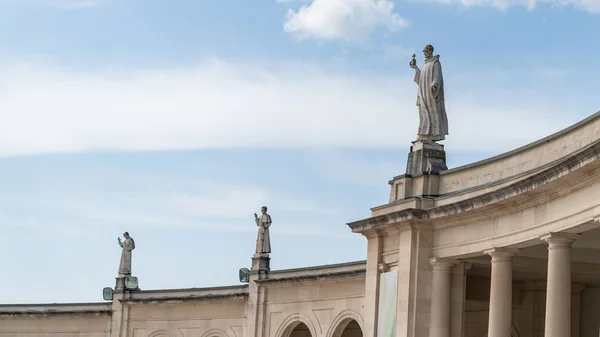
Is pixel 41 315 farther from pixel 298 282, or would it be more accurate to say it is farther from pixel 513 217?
pixel 513 217

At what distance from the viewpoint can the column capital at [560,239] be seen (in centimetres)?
3884

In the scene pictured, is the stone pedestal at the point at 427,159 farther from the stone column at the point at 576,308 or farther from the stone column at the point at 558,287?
the stone column at the point at 558,287

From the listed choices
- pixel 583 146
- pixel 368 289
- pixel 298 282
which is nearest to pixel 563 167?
pixel 583 146

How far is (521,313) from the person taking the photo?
52.8 m

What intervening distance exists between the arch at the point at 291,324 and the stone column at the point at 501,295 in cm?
1825

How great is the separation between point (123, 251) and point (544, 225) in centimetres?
3993

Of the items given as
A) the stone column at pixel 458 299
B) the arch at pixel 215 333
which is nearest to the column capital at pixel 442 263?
the stone column at pixel 458 299

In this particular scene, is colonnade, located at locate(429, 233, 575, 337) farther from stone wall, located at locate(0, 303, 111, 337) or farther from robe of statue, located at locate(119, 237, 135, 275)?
stone wall, located at locate(0, 303, 111, 337)

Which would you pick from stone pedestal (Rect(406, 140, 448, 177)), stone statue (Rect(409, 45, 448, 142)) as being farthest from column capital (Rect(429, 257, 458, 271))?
stone statue (Rect(409, 45, 448, 142))

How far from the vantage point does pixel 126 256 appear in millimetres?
75250

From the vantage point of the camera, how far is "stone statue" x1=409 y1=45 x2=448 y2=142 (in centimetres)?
4728

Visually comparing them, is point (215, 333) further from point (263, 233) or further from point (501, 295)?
point (501, 295)

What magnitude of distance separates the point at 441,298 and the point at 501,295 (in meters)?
3.75

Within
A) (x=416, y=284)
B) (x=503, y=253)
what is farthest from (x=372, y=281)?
(x=503, y=253)
